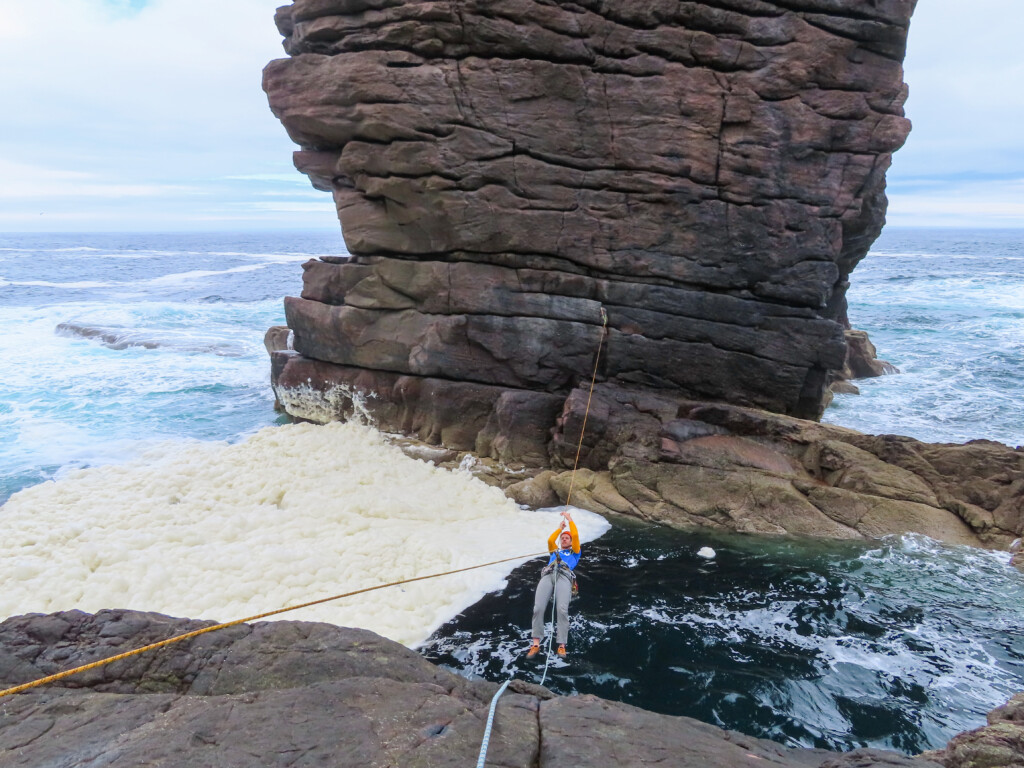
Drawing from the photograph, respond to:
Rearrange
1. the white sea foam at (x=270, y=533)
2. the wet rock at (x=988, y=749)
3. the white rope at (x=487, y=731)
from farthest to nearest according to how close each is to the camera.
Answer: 1. the white sea foam at (x=270, y=533)
2. the wet rock at (x=988, y=749)
3. the white rope at (x=487, y=731)

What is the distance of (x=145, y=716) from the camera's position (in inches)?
207

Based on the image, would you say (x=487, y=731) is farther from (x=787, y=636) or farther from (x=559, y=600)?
(x=787, y=636)

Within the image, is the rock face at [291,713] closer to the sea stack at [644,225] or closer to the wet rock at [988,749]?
the wet rock at [988,749]

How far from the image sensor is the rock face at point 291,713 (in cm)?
488

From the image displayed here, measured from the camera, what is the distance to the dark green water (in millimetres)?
8195

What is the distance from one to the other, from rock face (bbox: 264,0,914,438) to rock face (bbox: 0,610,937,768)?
9256 mm

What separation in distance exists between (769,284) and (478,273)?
6.30 metres

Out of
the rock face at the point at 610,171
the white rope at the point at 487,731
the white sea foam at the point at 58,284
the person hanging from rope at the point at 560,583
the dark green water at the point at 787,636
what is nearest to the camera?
the white rope at the point at 487,731

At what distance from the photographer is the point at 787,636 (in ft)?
31.9

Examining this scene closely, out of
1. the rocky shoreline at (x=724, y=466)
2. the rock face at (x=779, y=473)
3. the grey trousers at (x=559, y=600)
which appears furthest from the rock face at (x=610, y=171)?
the grey trousers at (x=559, y=600)

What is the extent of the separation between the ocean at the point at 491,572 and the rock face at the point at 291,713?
2.64 metres

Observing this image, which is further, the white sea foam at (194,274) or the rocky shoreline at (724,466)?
the white sea foam at (194,274)

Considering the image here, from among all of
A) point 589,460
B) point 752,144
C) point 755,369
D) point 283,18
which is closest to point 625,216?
point 752,144

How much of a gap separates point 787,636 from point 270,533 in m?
8.71
